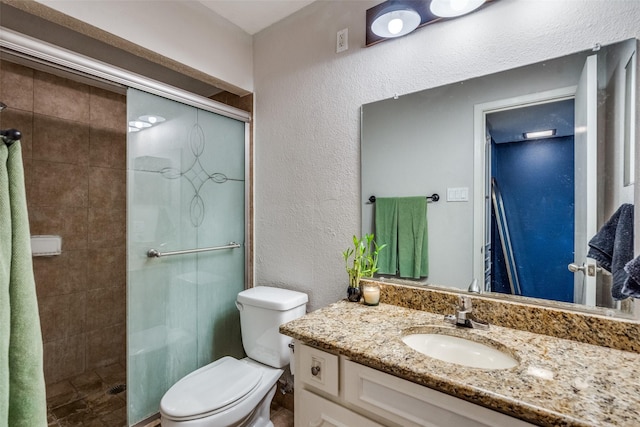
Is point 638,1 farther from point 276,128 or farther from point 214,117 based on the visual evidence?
point 214,117

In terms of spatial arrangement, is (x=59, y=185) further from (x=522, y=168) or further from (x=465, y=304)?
(x=522, y=168)

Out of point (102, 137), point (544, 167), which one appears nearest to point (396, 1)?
point (544, 167)

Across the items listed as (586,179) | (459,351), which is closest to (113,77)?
(459,351)

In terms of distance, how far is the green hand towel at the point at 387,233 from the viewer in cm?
142

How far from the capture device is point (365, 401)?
0.90m

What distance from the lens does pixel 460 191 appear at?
4.10 feet

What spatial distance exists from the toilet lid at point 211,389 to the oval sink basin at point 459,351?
0.81 meters

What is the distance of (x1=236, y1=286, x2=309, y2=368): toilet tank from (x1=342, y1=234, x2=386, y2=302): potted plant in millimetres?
357

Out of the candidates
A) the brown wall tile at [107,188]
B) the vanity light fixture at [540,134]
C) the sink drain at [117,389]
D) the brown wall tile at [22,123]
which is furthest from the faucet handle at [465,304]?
the brown wall tile at [22,123]

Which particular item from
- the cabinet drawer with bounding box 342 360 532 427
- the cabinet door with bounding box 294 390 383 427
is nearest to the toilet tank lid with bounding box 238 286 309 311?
the cabinet door with bounding box 294 390 383 427

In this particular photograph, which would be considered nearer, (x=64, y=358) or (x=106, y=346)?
(x=64, y=358)

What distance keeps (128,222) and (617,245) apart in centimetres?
198

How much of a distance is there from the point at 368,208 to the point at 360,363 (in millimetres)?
769

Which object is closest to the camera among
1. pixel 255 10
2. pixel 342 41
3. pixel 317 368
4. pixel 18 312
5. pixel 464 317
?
pixel 18 312
